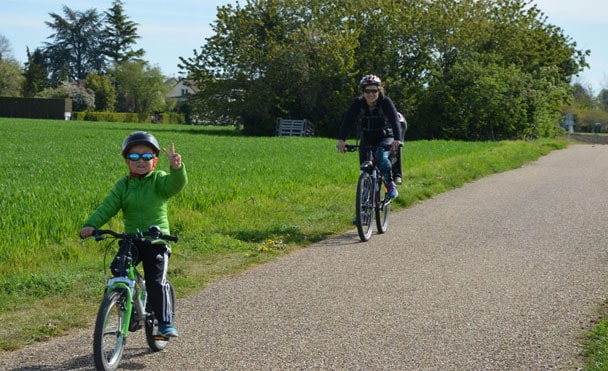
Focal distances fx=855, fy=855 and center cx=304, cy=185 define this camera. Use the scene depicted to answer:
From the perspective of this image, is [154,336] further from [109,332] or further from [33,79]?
[33,79]

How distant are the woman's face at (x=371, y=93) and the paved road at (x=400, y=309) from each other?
5.51 feet

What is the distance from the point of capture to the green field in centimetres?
682

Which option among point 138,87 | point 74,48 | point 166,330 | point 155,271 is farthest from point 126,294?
point 74,48

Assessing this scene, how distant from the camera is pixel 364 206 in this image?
10297 mm

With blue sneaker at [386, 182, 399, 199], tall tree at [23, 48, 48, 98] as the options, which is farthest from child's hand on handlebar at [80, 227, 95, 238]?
tall tree at [23, 48, 48, 98]

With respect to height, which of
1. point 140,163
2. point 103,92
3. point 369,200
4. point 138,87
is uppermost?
point 138,87

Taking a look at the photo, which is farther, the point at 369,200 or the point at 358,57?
the point at 358,57

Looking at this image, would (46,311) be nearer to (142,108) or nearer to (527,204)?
(527,204)

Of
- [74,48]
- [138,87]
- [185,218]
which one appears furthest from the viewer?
[74,48]

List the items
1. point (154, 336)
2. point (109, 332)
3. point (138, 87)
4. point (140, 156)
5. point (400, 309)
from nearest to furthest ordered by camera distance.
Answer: point (109, 332)
point (140, 156)
point (154, 336)
point (400, 309)
point (138, 87)

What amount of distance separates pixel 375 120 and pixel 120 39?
114 meters

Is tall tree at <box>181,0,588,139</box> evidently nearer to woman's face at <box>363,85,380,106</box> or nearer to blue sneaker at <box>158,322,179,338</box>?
woman's face at <box>363,85,380,106</box>

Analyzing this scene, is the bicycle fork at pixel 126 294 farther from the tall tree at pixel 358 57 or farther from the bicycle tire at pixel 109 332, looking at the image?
the tall tree at pixel 358 57

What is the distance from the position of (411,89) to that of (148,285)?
142 ft
